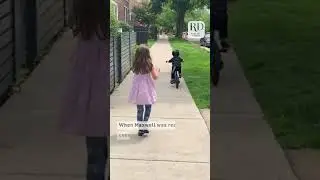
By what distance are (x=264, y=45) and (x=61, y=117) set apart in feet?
15.1

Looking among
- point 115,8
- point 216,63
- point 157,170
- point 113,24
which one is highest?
point 115,8

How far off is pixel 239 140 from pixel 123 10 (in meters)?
1.94

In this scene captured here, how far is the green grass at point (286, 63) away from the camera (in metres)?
5.61

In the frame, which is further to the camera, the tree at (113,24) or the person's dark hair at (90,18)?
the tree at (113,24)

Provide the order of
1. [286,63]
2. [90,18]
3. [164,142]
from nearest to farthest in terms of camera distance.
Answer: [90,18] < [164,142] < [286,63]

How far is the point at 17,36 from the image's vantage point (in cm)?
693

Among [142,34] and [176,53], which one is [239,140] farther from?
[142,34]

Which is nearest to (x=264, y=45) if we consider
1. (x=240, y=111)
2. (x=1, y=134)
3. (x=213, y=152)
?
(x=240, y=111)

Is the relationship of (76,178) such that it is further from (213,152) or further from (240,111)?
(240,111)

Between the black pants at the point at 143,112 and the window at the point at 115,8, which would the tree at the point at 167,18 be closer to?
the window at the point at 115,8

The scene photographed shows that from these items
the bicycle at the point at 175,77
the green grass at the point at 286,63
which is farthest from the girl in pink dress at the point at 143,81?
the green grass at the point at 286,63

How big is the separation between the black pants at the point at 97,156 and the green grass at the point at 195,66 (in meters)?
0.71

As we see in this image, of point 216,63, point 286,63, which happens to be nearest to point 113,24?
point 216,63

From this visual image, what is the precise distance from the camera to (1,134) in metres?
5.53
